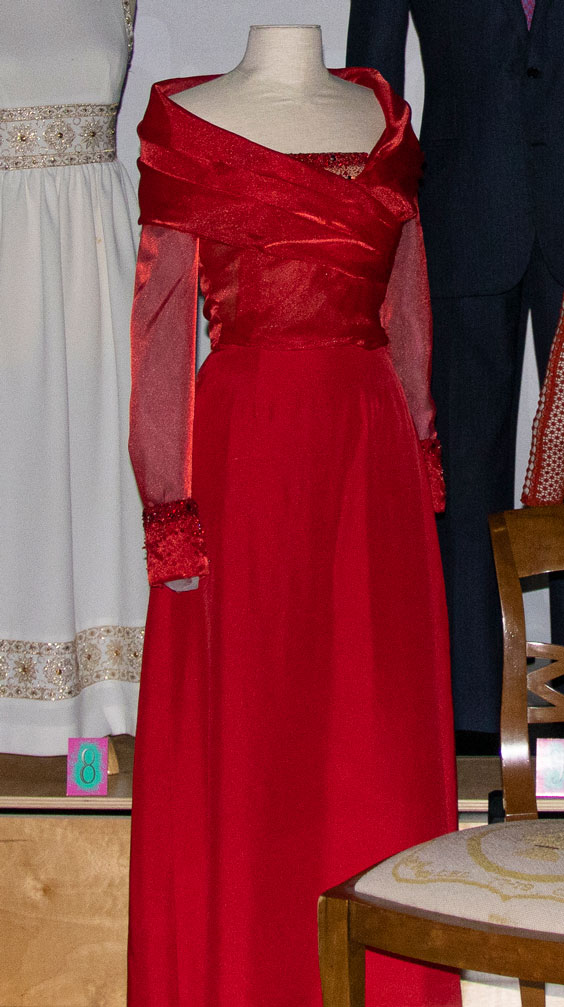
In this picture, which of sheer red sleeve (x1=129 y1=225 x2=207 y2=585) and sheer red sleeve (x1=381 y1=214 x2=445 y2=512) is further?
sheer red sleeve (x1=381 y1=214 x2=445 y2=512)

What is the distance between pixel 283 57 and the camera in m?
1.66

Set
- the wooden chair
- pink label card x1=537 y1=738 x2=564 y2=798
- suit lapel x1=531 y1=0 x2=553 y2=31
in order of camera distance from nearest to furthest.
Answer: the wooden chair, pink label card x1=537 y1=738 x2=564 y2=798, suit lapel x1=531 y1=0 x2=553 y2=31

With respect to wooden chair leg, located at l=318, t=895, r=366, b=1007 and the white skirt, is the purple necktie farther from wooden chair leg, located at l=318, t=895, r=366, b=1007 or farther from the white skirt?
wooden chair leg, located at l=318, t=895, r=366, b=1007

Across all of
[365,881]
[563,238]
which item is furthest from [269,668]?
[563,238]

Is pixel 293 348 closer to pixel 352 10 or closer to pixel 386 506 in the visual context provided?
pixel 386 506

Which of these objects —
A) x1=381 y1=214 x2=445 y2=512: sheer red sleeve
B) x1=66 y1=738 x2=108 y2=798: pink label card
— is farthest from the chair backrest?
x1=66 y1=738 x2=108 y2=798: pink label card

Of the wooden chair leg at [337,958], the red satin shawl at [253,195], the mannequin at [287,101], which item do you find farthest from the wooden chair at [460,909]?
the mannequin at [287,101]

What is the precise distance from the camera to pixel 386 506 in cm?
166

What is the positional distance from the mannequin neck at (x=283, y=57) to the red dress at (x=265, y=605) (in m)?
0.12

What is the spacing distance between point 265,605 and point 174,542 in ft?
0.48

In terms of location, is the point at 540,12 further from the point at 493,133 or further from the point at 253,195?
the point at 253,195

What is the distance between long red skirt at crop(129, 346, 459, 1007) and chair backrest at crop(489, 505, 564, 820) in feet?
0.38

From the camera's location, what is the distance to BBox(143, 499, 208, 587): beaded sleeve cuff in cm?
156

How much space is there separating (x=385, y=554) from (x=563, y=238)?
0.71 meters
